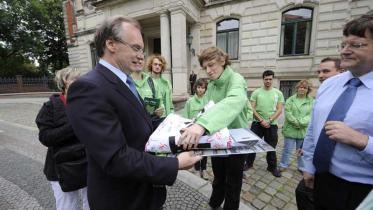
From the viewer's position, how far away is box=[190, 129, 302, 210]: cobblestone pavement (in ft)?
9.80

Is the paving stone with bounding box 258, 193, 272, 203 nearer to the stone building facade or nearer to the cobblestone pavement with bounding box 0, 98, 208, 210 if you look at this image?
the cobblestone pavement with bounding box 0, 98, 208, 210

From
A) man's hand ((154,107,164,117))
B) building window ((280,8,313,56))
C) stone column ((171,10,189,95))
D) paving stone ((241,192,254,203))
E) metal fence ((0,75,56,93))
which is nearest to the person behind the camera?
paving stone ((241,192,254,203))

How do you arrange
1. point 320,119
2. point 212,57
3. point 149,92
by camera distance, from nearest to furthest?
point 320,119, point 212,57, point 149,92

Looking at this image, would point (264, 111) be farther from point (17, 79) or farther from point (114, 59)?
point (17, 79)

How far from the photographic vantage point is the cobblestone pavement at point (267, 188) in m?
2.99

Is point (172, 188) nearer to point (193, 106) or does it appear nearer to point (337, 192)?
point (193, 106)

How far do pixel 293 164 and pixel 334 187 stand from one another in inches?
119

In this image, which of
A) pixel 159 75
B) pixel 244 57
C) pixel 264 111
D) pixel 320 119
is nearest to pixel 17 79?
pixel 244 57

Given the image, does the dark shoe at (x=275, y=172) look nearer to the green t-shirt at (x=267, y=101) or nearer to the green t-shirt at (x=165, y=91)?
the green t-shirt at (x=267, y=101)

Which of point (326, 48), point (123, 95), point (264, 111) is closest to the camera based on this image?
point (123, 95)

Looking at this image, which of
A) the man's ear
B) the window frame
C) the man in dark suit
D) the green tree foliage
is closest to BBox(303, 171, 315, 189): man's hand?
the man in dark suit

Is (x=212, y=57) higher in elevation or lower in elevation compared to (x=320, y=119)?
higher

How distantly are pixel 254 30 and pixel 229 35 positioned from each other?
167 cm

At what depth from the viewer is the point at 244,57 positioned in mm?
13094
